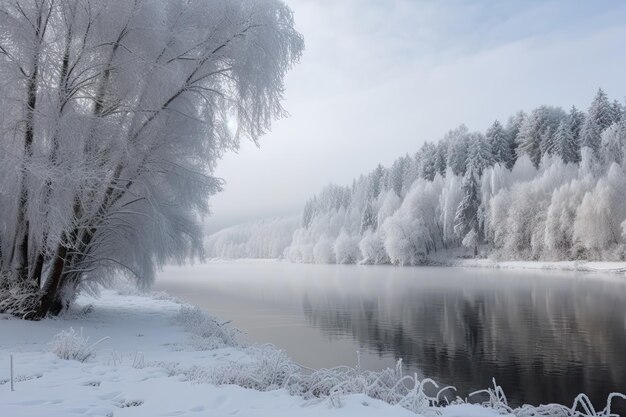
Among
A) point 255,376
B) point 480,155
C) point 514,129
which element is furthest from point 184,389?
point 514,129

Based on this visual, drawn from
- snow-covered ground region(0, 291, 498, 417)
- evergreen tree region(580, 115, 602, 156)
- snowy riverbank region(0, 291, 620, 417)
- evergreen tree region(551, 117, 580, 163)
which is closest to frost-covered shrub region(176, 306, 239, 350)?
snow-covered ground region(0, 291, 498, 417)

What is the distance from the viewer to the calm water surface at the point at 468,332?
10961mm

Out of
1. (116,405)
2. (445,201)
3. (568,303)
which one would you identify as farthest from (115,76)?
(445,201)

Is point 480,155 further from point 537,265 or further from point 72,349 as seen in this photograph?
point 72,349

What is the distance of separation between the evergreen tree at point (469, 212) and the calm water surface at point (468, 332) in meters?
29.3

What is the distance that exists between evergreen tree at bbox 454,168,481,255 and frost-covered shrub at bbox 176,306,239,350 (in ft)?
156

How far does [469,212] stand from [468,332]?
1791 inches

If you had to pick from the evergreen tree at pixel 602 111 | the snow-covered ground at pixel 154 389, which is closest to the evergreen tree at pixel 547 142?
the evergreen tree at pixel 602 111

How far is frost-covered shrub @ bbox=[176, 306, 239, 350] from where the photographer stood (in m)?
11.2

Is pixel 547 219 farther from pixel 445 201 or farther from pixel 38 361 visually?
pixel 38 361

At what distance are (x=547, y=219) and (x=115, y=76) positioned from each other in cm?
4553

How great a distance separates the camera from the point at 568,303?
72.5 ft

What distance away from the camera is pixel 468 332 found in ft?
53.0

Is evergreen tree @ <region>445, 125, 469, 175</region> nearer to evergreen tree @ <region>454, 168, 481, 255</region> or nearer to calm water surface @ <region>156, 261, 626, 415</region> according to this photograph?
evergreen tree @ <region>454, 168, 481, 255</region>
